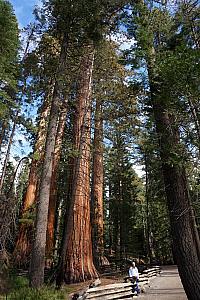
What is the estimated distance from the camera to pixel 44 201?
9031 millimetres

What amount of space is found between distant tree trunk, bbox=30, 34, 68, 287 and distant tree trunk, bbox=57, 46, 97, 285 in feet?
6.05

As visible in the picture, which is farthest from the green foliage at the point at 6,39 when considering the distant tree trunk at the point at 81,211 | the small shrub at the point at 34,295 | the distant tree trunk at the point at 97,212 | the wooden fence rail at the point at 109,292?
the distant tree trunk at the point at 97,212

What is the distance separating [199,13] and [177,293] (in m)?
9.93

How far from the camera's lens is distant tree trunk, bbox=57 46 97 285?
10992 millimetres

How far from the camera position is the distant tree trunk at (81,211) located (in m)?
11.0

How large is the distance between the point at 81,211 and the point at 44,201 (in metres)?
3.44

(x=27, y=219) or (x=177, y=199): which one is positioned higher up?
(x=27, y=219)

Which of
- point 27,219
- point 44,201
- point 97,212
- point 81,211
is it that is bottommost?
point 44,201

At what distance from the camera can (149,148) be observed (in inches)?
297

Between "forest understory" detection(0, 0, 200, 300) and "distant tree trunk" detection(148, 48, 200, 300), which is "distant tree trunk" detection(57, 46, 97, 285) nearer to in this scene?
"forest understory" detection(0, 0, 200, 300)

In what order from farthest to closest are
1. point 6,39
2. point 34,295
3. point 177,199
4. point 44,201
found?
point 6,39, point 44,201, point 34,295, point 177,199

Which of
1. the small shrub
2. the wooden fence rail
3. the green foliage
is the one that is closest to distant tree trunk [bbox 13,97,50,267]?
the green foliage

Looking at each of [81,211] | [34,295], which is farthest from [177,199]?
[81,211]

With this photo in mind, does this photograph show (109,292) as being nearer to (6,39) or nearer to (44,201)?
(44,201)
